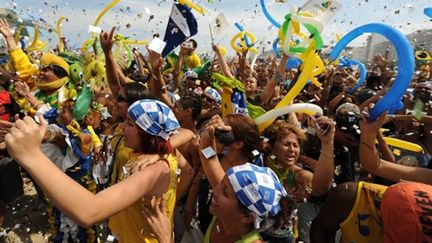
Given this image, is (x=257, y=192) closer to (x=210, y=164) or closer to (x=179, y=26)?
(x=210, y=164)

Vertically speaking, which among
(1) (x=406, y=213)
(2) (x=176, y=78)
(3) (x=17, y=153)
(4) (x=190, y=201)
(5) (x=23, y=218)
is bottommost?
(5) (x=23, y=218)

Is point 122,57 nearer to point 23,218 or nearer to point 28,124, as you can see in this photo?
point 23,218

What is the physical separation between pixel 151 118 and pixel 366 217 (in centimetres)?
148

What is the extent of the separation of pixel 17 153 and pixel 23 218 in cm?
457

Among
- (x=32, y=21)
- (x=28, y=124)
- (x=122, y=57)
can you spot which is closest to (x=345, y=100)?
(x=122, y=57)

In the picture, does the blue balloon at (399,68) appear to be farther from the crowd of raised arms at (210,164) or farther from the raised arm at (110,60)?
the raised arm at (110,60)

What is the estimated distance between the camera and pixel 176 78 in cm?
598

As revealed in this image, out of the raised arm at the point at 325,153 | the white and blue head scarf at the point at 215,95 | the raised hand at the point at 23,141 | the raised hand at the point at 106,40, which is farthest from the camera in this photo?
the white and blue head scarf at the point at 215,95

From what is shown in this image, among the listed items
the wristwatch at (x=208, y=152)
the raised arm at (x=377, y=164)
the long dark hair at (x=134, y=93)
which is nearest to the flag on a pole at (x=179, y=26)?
the long dark hair at (x=134, y=93)

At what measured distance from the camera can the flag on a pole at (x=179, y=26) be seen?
4.61m

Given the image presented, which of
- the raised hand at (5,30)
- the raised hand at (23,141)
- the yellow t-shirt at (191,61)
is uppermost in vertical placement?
the raised hand at (23,141)

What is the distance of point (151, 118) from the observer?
2256 mm

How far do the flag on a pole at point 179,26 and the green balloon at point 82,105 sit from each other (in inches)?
52.9

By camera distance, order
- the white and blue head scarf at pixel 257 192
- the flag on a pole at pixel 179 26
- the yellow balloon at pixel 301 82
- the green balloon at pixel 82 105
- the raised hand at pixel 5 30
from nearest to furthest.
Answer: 1. the white and blue head scarf at pixel 257 192
2. the yellow balloon at pixel 301 82
3. the green balloon at pixel 82 105
4. the flag on a pole at pixel 179 26
5. the raised hand at pixel 5 30
